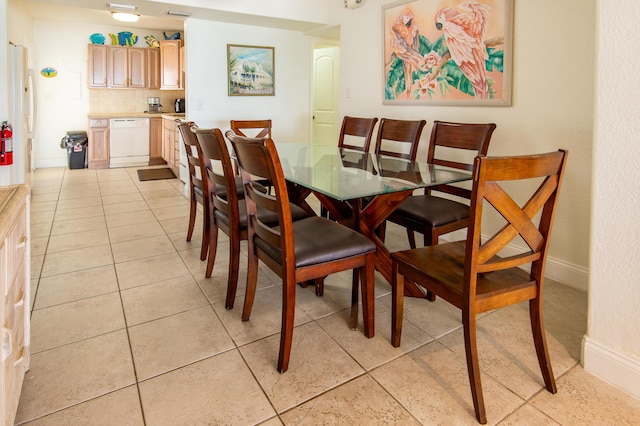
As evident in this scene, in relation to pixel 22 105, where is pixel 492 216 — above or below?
below

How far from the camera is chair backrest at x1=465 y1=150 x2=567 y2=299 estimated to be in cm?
131

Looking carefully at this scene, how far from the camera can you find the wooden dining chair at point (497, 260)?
1341 mm

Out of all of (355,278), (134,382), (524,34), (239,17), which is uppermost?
(239,17)

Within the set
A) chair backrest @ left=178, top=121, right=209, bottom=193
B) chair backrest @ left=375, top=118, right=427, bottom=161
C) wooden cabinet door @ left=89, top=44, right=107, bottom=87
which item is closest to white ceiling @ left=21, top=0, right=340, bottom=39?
wooden cabinet door @ left=89, top=44, right=107, bottom=87

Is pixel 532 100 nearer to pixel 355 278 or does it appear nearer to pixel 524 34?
pixel 524 34

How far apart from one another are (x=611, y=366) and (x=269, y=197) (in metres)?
1.50

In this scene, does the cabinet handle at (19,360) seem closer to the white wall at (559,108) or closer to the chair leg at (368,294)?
the chair leg at (368,294)

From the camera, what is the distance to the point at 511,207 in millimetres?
1402

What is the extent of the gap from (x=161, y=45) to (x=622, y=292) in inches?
295

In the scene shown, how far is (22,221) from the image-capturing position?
4.76 feet

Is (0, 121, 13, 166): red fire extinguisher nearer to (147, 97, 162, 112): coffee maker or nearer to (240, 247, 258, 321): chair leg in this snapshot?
(240, 247, 258, 321): chair leg

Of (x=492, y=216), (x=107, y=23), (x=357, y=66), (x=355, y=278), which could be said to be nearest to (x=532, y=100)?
(x=492, y=216)

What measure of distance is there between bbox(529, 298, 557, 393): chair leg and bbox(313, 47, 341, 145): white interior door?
14.5 ft

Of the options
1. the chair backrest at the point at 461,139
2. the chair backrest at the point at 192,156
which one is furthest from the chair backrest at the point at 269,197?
the chair backrest at the point at 461,139
